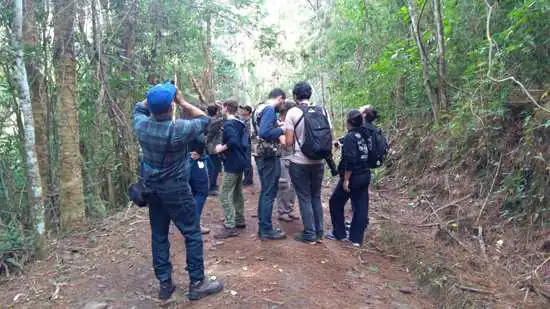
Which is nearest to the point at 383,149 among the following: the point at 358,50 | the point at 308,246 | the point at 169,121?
the point at 308,246

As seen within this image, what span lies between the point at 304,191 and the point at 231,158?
3.69 ft

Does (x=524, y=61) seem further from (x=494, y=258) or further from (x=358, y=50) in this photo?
(x=358, y=50)

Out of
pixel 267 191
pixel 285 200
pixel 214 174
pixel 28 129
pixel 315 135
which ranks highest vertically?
pixel 28 129

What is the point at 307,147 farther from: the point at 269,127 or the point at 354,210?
the point at 354,210

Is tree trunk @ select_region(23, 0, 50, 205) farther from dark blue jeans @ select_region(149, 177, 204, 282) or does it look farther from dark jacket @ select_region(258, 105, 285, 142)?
dark blue jeans @ select_region(149, 177, 204, 282)

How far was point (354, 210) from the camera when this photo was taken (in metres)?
6.03

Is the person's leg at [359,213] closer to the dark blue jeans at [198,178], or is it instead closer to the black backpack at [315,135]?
the black backpack at [315,135]

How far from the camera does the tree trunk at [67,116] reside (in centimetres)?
660

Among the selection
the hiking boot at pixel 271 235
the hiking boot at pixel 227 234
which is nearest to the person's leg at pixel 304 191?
the hiking boot at pixel 271 235

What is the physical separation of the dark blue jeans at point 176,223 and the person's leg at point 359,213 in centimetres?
237

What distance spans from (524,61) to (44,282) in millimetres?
7383

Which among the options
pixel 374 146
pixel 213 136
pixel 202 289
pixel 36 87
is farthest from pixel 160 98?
pixel 36 87

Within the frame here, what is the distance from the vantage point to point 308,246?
5.65 meters

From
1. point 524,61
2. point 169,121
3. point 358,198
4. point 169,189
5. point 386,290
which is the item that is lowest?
point 386,290
